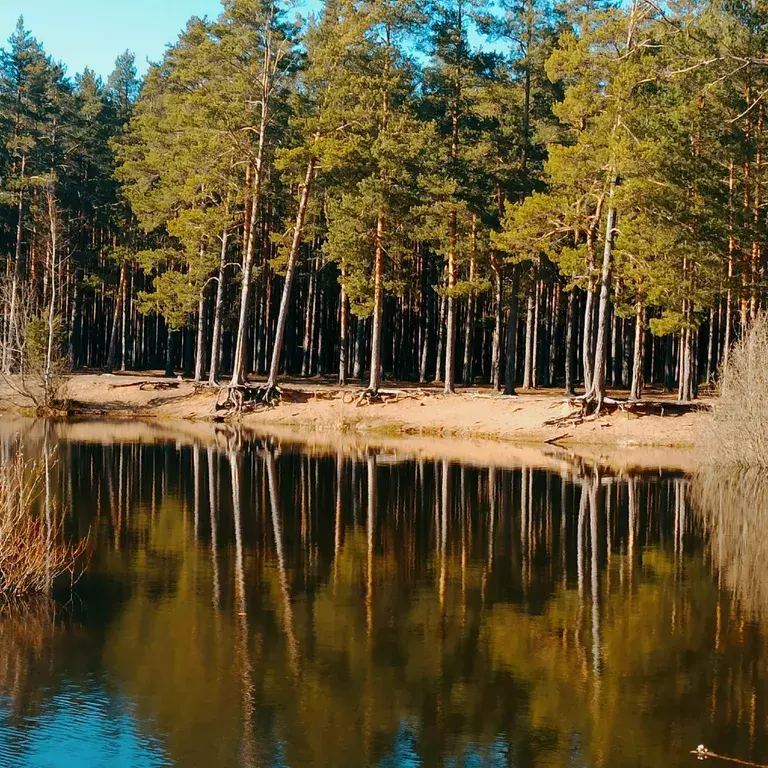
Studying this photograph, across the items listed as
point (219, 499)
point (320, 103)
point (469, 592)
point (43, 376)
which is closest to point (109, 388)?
point (43, 376)

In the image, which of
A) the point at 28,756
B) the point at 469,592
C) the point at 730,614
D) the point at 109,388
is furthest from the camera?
the point at 109,388

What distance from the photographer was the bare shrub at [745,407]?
2848cm

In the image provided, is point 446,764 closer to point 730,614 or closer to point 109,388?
point 730,614

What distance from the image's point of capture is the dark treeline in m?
38.5

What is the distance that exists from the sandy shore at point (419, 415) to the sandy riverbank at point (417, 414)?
3cm

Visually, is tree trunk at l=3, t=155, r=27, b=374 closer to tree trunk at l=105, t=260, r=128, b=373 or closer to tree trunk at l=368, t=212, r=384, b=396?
tree trunk at l=105, t=260, r=128, b=373

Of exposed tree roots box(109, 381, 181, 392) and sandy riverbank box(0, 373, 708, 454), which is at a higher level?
exposed tree roots box(109, 381, 181, 392)

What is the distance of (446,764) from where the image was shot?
388 inches

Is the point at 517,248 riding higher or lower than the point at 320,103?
lower

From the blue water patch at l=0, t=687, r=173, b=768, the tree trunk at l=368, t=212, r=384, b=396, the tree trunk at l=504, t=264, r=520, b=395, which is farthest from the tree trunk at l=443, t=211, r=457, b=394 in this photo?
the blue water patch at l=0, t=687, r=173, b=768

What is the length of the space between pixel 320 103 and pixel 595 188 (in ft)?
42.2

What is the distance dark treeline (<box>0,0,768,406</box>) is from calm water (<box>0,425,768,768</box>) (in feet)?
48.9

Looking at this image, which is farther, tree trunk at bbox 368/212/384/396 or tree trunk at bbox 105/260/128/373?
tree trunk at bbox 105/260/128/373

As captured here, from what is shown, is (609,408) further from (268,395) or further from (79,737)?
(79,737)
